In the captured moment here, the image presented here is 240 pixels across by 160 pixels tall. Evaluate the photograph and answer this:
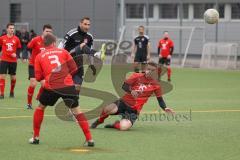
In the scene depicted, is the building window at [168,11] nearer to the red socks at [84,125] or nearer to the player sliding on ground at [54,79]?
the player sliding on ground at [54,79]

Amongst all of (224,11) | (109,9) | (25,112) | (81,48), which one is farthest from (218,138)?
(109,9)

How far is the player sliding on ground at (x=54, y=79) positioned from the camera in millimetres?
11594

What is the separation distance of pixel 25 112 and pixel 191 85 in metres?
12.0

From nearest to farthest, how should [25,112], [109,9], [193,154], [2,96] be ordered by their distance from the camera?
[193,154] < [25,112] < [2,96] < [109,9]

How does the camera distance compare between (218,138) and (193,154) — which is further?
(218,138)

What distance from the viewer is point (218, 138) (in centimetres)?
1289

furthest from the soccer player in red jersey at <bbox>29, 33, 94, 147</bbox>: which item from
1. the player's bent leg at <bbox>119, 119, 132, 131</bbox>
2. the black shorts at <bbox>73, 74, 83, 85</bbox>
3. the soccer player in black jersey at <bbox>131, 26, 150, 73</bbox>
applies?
the soccer player in black jersey at <bbox>131, 26, 150, 73</bbox>

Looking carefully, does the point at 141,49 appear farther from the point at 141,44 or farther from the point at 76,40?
the point at 76,40

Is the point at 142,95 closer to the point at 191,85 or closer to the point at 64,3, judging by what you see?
the point at 191,85

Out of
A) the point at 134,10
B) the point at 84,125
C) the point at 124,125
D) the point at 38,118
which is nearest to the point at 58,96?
the point at 38,118

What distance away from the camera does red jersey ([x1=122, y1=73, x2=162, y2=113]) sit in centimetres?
1415

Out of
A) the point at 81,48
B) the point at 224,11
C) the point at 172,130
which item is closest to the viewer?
the point at 172,130

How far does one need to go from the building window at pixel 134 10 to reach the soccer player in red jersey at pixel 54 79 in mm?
36599

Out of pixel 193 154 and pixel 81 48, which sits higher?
pixel 81 48
